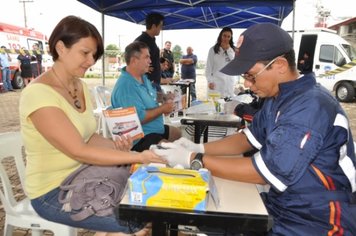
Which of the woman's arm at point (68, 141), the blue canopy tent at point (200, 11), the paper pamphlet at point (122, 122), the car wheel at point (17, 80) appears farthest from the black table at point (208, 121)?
the car wheel at point (17, 80)

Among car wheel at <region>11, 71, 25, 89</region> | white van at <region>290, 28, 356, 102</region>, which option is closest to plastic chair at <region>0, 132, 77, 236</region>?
white van at <region>290, 28, 356, 102</region>

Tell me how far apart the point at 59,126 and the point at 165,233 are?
691mm

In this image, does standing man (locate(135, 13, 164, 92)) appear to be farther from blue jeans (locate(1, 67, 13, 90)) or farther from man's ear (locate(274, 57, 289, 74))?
blue jeans (locate(1, 67, 13, 90))

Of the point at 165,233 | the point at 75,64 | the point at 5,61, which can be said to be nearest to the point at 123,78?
the point at 75,64

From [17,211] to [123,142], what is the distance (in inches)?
28.0

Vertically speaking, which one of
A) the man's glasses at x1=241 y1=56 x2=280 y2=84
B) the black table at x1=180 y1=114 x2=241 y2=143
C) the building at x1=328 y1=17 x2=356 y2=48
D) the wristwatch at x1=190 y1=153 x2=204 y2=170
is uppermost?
the building at x1=328 y1=17 x2=356 y2=48

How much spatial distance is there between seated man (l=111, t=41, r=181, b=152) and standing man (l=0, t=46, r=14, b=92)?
11083mm

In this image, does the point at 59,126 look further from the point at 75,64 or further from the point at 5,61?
the point at 5,61

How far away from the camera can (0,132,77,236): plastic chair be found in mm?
1733

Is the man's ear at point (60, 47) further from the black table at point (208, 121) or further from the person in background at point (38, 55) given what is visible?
the person in background at point (38, 55)

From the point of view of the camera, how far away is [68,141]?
5.01ft

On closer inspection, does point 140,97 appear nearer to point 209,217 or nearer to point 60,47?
point 60,47

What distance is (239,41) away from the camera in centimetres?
146

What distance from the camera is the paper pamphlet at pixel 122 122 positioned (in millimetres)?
2205
